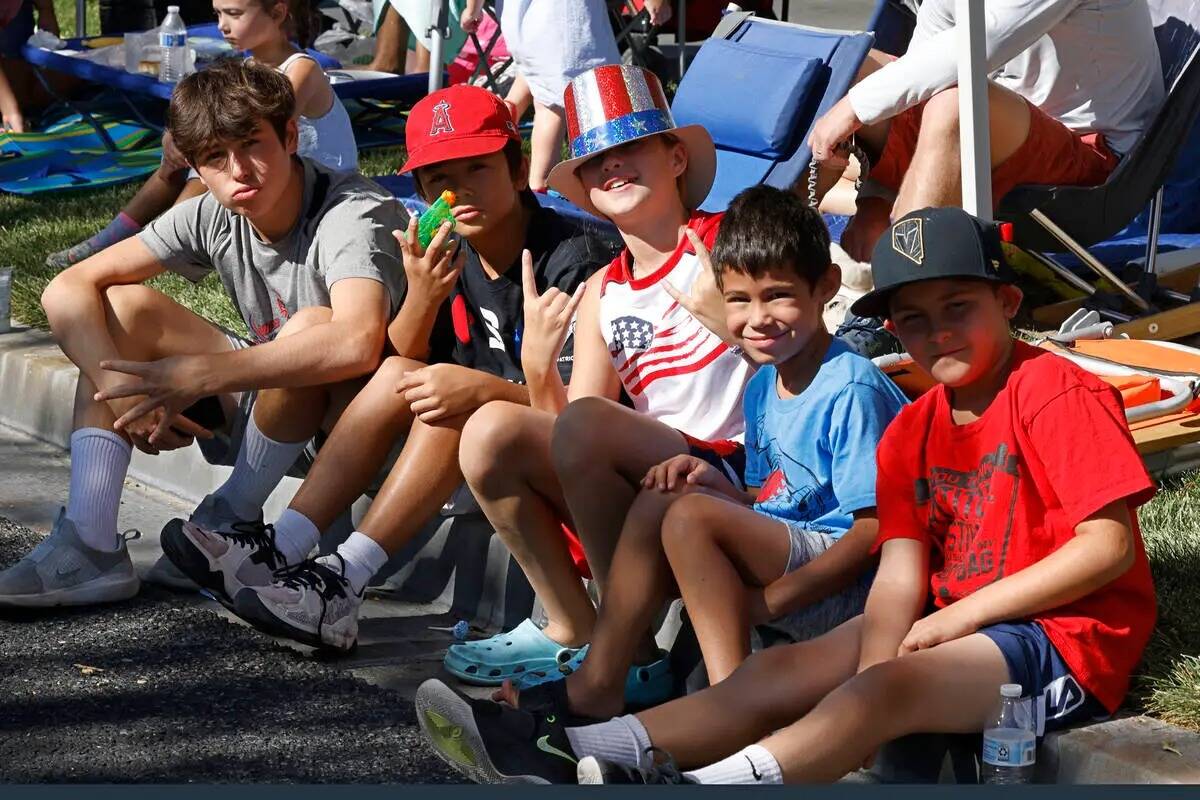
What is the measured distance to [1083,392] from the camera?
2943mm

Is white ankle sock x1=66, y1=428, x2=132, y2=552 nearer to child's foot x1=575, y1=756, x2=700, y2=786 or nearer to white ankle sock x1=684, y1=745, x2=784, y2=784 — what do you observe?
child's foot x1=575, y1=756, x2=700, y2=786

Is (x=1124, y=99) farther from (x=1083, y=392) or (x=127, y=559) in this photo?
(x=127, y=559)

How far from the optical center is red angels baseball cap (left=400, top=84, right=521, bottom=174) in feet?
13.6

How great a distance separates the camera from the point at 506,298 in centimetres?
426

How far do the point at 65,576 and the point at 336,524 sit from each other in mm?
765

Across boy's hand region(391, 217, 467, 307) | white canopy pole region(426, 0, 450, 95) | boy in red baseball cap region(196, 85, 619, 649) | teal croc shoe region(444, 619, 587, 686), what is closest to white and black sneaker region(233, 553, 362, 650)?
boy in red baseball cap region(196, 85, 619, 649)

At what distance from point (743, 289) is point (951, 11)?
7.90 ft

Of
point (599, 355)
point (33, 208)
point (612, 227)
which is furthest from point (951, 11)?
point (33, 208)

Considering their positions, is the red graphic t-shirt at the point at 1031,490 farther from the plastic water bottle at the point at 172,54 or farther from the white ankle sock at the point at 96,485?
the plastic water bottle at the point at 172,54

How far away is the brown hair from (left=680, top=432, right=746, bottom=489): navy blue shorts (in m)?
1.43

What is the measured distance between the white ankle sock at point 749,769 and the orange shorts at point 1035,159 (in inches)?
105

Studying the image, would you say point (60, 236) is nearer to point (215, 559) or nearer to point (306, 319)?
point (306, 319)

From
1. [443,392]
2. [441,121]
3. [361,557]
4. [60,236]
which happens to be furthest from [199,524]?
[60,236]

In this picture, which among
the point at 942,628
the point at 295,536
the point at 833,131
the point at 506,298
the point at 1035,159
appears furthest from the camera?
the point at 1035,159
